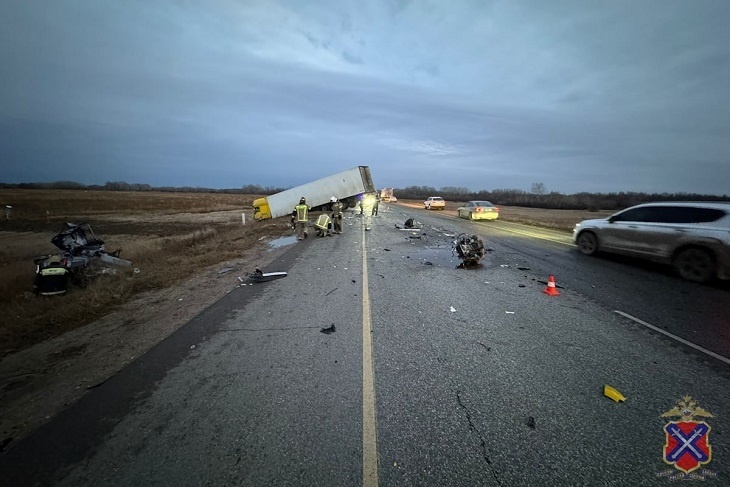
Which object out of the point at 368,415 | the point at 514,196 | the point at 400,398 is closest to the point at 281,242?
the point at 400,398

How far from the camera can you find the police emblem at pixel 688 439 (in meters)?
2.32

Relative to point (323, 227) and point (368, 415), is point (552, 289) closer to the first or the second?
point (368, 415)

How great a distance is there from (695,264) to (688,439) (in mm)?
7092

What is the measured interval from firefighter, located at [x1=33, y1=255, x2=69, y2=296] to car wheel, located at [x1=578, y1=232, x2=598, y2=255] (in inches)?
589

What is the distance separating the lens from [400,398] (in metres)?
2.97

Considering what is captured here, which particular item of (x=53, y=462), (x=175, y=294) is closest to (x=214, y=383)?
(x=53, y=462)

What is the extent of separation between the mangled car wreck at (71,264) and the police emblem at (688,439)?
1054 centimetres

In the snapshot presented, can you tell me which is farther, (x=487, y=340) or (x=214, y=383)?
(x=487, y=340)

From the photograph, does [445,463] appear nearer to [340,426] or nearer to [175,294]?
[340,426]

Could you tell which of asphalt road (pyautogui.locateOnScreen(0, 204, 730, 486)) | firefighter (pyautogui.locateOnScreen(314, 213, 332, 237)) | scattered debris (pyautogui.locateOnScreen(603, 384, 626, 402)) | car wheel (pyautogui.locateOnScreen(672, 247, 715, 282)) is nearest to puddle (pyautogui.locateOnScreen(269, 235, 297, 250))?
firefighter (pyautogui.locateOnScreen(314, 213, 332, 237))

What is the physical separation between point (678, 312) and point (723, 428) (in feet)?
11.8

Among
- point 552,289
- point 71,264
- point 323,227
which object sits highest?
point 323,227

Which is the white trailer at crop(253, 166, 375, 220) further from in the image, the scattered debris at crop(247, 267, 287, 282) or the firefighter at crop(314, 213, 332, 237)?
the scattered debris at crop(247, 267, 287, 282)

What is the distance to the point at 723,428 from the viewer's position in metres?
2.61
